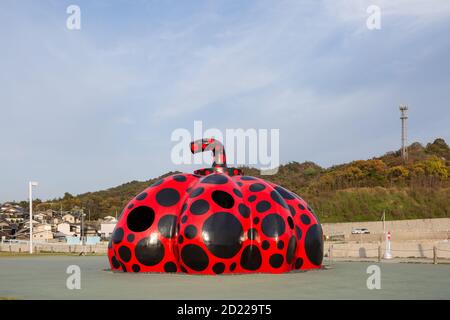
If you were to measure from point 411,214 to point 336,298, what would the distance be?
7387 cm

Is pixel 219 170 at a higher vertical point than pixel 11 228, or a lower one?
higher

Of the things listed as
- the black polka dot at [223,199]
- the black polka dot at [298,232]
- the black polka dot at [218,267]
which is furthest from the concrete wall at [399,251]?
the black polka dot at [218,267]

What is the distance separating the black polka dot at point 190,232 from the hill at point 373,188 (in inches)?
2547

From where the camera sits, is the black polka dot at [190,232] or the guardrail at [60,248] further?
the guardrail at [60,248]

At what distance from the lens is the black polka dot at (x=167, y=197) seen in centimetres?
2116

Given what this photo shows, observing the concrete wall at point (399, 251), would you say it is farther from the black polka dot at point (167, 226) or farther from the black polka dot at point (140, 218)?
the black polka dot at point (140, 218)

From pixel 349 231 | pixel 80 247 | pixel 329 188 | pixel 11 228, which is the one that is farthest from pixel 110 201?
pixel 80 247

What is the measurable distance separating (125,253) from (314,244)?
691cm

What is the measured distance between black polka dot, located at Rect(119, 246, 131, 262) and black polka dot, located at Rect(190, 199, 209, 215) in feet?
9.24

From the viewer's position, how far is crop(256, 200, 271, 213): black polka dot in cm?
2070

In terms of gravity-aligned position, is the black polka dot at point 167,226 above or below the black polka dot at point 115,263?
above

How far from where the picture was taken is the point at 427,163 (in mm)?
106625

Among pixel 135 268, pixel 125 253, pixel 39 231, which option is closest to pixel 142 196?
pixel 125 253
